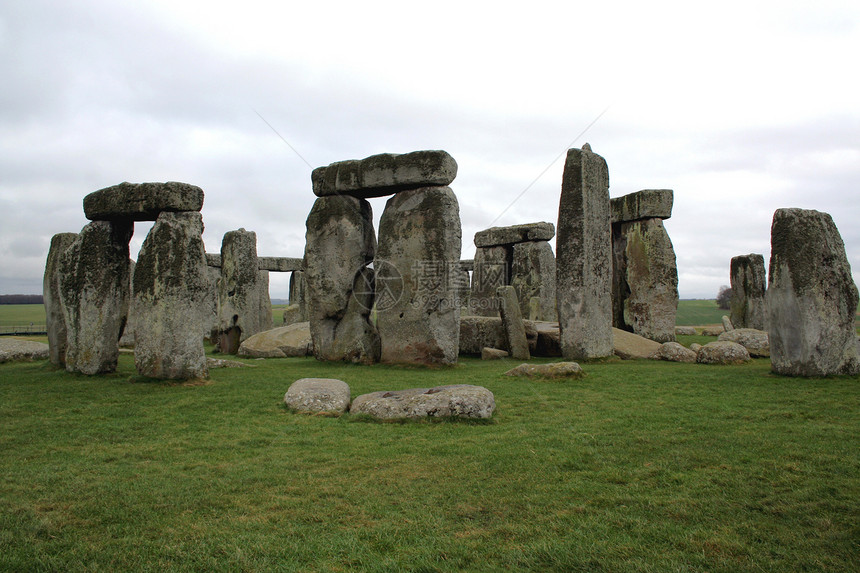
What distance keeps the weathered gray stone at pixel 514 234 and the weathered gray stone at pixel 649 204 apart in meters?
4.00

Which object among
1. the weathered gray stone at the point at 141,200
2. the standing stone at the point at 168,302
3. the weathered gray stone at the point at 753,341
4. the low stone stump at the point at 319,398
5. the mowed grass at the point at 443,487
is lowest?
the mowed grass at the point at 443,487

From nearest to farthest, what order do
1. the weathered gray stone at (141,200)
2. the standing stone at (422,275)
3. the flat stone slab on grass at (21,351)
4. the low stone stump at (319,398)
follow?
the low stone stump at (319,398) → the weathered gray stone at (141,200) → the standing stone at (422,275) → the flat stone slab on grass at (21,351)

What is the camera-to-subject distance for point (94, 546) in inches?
113

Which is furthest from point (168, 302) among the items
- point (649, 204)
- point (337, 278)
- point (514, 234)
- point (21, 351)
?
point (514, 234)

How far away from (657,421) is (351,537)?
3529 mm

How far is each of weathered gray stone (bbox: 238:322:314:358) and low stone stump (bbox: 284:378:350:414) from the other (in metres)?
6.45

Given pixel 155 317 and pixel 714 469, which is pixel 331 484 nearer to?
→ pixel 714 469

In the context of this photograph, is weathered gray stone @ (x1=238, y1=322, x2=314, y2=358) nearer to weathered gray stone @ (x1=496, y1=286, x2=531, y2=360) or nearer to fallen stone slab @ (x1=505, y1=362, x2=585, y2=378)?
weathered gray stone @ (x1=496, y1=286, x2=531, y2=360)

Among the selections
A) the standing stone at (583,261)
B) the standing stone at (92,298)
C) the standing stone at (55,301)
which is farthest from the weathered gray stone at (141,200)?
the standing stone at (583,261)

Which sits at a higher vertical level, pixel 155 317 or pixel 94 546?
pixel 155 317

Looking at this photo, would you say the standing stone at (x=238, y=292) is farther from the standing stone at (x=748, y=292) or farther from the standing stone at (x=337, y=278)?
the standing stone at (x=748, y=292)

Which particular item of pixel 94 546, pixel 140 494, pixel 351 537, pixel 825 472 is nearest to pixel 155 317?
pixel 140 494

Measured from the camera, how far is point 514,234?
19.6m

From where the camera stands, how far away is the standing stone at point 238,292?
1537 centimetres
